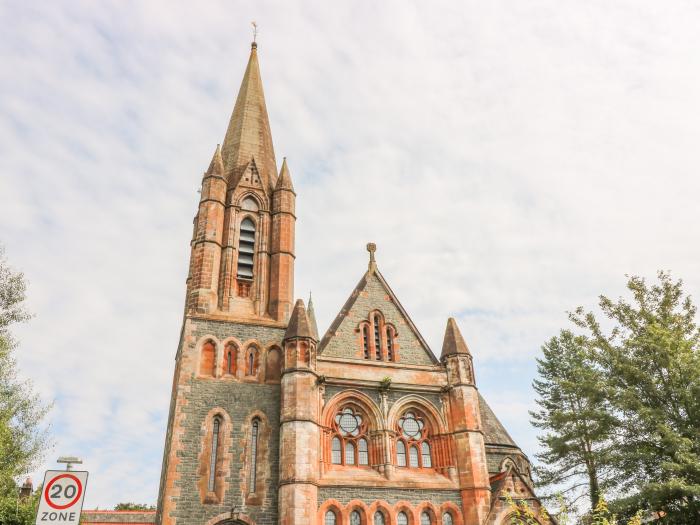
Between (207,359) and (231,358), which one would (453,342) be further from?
(207,359)

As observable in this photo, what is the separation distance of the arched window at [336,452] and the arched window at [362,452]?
70cm

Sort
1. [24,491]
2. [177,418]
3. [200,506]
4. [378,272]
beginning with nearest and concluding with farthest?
[200,506], [177,418], [378,272], [24,491]

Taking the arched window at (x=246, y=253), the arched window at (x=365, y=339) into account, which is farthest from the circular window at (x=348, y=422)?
the arched window at (x=246, y=253)

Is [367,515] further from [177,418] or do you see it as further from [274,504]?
[177,418]

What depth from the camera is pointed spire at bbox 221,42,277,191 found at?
2914 centimetres

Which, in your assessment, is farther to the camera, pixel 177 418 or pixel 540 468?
pixel 540 468

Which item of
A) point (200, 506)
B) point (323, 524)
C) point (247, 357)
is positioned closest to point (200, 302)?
point (247, 357)

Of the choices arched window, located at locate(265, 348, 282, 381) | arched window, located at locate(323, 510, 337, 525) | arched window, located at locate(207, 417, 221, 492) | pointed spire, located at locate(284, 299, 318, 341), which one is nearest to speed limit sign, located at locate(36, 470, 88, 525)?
arched window, located at locate(207, 417, 221, 492)

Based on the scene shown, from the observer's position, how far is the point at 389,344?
24453 mm

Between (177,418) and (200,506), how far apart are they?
10.4 ft

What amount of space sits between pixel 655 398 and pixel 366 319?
444 inches

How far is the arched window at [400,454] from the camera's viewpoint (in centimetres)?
2191

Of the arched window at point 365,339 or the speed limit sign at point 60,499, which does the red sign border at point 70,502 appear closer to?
the speed limit sign at point 60,499

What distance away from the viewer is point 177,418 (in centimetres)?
2062
